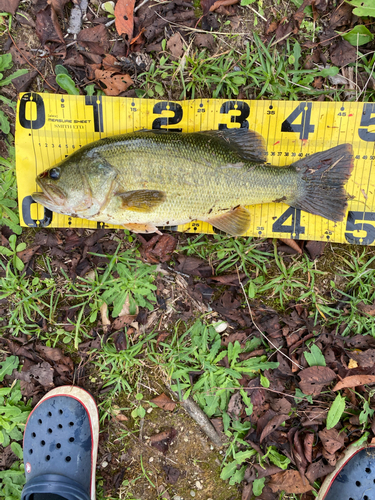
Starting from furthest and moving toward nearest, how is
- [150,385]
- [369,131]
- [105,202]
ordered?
[150,385]
[369,131]
[105,202]

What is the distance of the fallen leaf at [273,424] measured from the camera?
3475mm

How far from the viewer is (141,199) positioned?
316 centimetres

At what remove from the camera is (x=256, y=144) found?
11.1ft

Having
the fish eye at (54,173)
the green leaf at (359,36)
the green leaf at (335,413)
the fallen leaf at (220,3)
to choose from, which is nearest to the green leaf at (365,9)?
the green leaf at (359,36)

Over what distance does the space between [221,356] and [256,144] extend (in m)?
2.40

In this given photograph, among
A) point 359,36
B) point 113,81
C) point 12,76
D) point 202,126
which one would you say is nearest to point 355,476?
point 202,126

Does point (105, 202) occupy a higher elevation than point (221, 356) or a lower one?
higher

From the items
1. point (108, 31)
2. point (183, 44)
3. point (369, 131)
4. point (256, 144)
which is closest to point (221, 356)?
point (256, 144)

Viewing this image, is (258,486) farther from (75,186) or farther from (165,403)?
(75,186)

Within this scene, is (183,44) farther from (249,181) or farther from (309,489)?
(309,489)

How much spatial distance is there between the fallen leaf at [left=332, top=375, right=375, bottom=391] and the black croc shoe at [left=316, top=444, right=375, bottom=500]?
2.27 feet

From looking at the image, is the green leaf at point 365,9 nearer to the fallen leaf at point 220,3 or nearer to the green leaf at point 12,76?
the fallen leaf at point 220,3

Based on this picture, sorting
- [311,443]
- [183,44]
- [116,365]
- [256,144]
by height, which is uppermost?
[183,44]

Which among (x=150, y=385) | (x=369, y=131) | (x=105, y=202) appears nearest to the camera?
(x=105, y=202)
